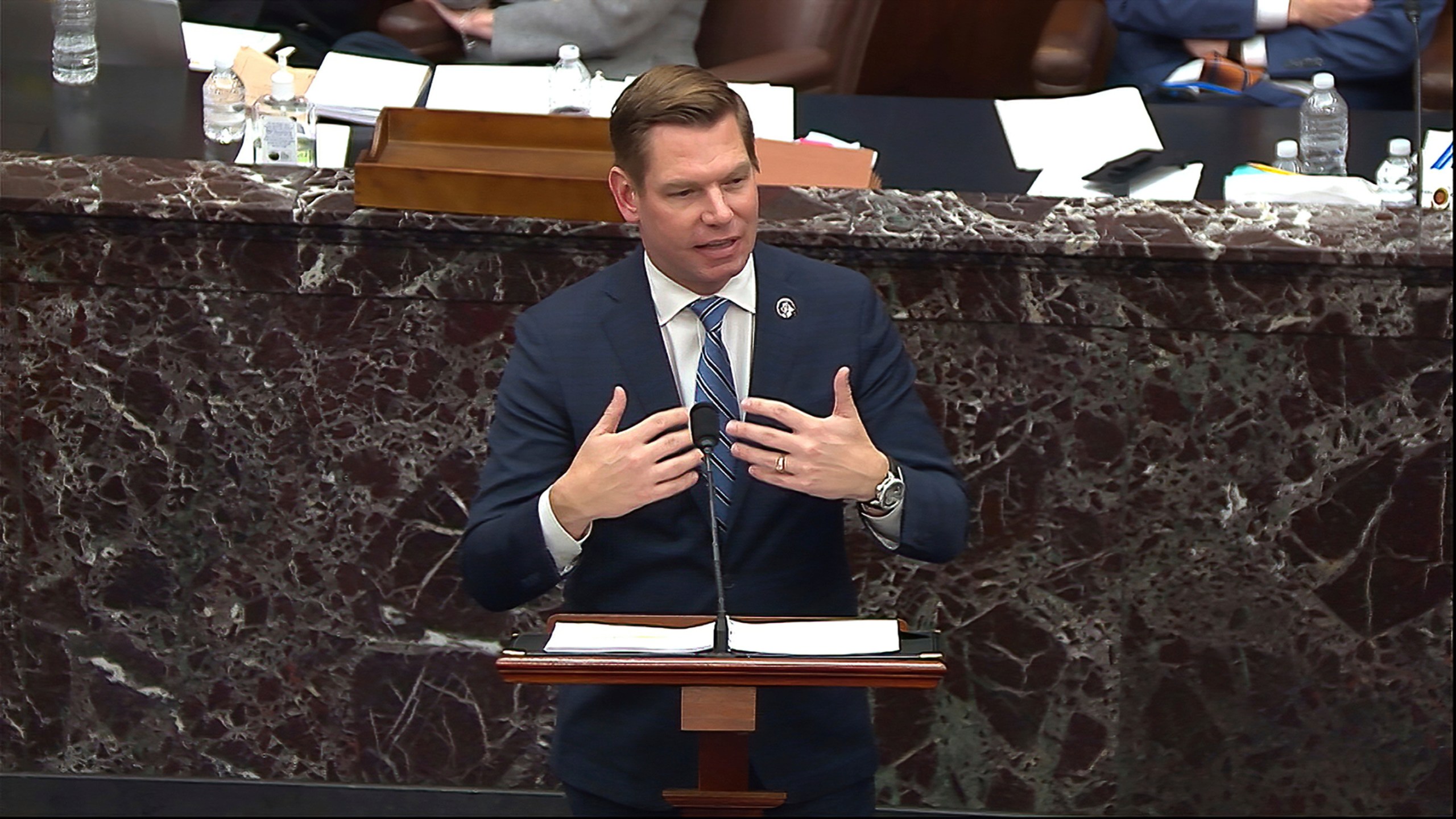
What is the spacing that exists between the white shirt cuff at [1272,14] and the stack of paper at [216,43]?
2.25m

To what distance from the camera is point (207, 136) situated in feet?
11.9

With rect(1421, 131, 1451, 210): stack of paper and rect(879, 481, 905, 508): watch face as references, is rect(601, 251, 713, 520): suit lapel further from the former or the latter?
rect(1421, 131, 1451, 210): stack of paper

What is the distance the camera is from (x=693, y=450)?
2.04 meters

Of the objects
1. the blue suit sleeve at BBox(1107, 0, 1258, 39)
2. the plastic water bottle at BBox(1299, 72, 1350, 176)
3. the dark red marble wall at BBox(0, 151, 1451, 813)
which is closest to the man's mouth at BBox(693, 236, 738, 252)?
the dark red marble wall at BBox(0, 151, 1451, 813)

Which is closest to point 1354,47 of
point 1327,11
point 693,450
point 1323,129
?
point 1327,11

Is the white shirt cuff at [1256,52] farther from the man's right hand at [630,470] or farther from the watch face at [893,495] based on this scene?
the man's right hand at [630,470]

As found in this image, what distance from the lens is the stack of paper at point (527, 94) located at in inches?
150

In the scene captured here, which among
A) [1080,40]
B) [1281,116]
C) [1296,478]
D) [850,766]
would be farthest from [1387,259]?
[1080,40]

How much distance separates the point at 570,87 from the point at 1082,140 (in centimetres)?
106

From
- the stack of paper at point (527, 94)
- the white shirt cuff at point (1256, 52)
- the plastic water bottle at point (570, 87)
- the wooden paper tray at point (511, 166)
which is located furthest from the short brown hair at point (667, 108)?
the white shirt cuff at point (1256, 52)

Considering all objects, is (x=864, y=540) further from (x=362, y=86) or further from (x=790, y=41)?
(x=790, y=41)

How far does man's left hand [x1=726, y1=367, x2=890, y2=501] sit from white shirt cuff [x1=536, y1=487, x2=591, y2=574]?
209 mm

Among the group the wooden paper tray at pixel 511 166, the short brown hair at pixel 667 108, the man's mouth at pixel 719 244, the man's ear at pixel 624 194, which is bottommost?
the wooden paper tray at pixel 511 166

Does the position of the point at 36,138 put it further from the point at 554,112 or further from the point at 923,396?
the point at 923,396
